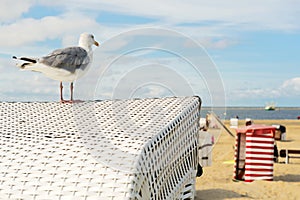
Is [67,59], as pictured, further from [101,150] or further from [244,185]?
[244,185]

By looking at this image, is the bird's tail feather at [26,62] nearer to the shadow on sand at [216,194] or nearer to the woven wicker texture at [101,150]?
the woven wicker texture at [101,150]

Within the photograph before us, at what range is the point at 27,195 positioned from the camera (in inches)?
142

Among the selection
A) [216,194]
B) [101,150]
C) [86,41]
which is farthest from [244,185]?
[101,150]

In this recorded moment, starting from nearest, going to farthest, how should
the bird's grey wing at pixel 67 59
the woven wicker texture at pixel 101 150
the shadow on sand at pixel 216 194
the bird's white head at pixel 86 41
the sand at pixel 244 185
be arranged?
the woven wicker texture at pixel 101 150 → the bird's grey wing at pixel 67 59 → the bird's white head at pixel 86 41 → the shadow on sand at pixel 216 194 → the sand at pixel 244 185

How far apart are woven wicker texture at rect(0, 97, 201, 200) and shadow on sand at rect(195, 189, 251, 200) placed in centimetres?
139

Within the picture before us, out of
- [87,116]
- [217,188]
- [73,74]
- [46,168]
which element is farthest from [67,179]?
[217,188]

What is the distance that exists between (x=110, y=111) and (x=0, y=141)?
135 cm

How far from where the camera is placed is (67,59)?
5.87 meters

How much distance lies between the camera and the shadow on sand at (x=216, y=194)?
22.6ft

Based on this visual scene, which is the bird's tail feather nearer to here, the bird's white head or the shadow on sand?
the bird's white head

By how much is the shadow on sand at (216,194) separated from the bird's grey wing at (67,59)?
2.37 meters

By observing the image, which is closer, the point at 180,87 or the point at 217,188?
the point at 180,87

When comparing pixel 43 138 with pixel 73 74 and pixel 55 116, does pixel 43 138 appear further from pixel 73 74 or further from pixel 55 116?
pixel 73 74

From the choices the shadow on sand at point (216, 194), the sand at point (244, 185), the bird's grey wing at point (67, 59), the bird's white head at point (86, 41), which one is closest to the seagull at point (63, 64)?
the bird's grey wing at point (67, 59)
